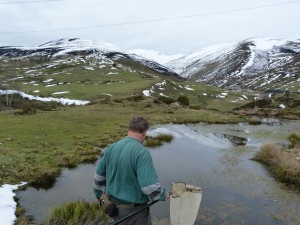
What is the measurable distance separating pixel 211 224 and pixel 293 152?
13730 mm

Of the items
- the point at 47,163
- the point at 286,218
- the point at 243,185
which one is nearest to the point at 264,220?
the point at 286,218

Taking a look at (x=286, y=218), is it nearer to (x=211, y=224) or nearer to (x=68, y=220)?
(x=211, y=224)

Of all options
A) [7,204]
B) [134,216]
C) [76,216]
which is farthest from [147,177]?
[7,204]

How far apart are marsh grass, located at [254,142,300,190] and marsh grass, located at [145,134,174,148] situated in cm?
778

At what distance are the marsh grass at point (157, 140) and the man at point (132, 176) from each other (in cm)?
2071

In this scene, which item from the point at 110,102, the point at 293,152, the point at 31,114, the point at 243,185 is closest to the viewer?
the point at 243,185

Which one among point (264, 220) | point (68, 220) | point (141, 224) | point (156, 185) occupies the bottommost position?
point (264, 220)

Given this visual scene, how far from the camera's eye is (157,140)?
29.8 metres

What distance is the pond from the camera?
13961mm

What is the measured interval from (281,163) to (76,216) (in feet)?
46.2

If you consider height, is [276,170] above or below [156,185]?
below

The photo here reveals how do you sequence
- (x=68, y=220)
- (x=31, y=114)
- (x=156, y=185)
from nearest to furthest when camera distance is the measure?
(x=156, y=185), (x=68, y=220), (x=31, y=114)

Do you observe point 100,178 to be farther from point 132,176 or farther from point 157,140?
point 157,140

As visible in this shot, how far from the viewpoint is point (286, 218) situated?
13.7 meters
